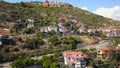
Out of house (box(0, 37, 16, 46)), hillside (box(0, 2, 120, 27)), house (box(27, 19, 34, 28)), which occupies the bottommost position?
house (box(0, 37, 16, 46))

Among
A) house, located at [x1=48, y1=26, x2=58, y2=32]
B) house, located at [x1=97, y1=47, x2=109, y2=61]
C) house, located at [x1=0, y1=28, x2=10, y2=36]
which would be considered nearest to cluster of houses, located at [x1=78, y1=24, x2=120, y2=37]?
house, located at [x1=48, y1=26, x2=58, y2=32]

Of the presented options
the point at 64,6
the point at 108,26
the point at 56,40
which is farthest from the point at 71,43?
the point at 64,6

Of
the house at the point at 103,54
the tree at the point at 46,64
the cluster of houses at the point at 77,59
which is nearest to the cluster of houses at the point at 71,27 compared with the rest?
the house at the point at 103,54

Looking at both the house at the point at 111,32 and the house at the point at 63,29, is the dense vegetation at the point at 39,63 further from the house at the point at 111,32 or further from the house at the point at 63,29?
the house at the point at 111,32

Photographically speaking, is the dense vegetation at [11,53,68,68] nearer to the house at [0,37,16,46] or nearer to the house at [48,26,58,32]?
the house at [0,37,16,46]

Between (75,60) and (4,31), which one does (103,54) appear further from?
(4,31)

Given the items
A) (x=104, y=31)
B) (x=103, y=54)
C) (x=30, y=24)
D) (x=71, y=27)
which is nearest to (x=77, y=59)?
(x=103, y=54)

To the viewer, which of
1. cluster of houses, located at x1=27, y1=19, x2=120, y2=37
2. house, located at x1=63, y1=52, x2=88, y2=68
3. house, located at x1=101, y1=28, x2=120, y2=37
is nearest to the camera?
house, located at x1=63, y1=52, x2=88, y2=68
